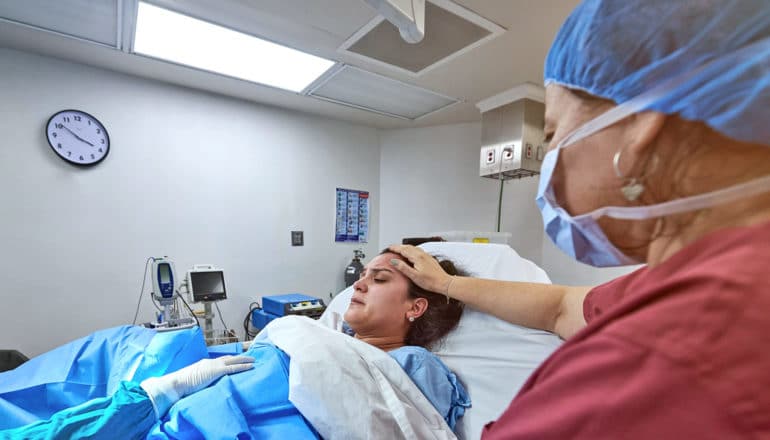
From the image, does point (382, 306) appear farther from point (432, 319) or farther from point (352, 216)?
point (352, 216)

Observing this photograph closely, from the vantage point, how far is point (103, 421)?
29.1 inches

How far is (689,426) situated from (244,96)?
2615 millimetres

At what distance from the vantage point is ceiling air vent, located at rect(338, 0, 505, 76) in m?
1.37

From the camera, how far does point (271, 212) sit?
2.48 metres

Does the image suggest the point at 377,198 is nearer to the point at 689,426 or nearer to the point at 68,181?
the point at 68,181

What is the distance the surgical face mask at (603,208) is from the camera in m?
0.37

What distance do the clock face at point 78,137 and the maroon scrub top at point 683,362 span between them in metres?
2.48

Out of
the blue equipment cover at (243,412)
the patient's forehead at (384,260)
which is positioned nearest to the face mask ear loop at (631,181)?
the blue equipment cover at (243,412)

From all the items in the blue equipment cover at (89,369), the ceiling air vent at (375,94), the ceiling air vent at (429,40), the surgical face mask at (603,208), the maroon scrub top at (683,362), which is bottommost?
the blue equipment cover at (89,369)

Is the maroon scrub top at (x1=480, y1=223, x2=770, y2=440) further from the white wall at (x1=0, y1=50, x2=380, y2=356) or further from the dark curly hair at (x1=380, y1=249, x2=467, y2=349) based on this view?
the white wall at (x1=0, y1=50, x2=380, y2=356)

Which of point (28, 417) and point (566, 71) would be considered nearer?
point (566, 71)

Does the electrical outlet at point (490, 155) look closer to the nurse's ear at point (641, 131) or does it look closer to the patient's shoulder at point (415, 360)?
the patient's shoulder at point (415, 360)

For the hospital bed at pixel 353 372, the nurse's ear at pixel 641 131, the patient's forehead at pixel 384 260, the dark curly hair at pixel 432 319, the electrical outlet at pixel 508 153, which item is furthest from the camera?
the electrical outlet at pixel 508 153

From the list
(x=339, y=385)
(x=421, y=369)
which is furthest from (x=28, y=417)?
(x=421, y=369)
